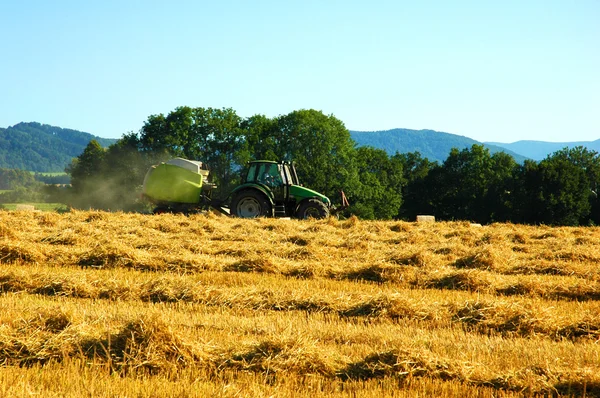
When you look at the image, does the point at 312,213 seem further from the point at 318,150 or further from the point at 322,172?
the point at 318,150

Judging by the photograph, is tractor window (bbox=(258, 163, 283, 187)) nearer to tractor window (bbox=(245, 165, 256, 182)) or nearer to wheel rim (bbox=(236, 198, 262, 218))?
tractor window (bbox=(245, 165, 256, 182))

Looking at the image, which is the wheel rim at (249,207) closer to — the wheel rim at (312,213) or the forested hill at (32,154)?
the wheel rim at (312,213)

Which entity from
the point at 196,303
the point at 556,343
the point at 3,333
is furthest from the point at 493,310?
the point at 3,333

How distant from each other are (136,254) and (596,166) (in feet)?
164

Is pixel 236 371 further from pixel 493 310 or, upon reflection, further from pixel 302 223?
pixel 302 223

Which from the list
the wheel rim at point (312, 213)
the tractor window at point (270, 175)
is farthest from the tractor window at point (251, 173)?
the wheel rim at point (312, 213)

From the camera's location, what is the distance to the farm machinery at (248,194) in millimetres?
19297

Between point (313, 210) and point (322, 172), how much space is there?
81.6 feet

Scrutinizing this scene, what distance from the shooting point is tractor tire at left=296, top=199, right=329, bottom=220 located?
1933 centimetres

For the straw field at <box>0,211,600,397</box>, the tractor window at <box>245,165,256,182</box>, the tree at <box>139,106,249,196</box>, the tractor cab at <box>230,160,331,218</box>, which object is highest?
the tree at <box>139,106,249,196</box>

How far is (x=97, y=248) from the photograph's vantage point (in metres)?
10.2

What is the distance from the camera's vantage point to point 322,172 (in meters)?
44.2

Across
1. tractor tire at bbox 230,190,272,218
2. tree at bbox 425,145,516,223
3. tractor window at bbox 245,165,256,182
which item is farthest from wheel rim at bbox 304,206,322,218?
tree at bbox 425,145,516,223

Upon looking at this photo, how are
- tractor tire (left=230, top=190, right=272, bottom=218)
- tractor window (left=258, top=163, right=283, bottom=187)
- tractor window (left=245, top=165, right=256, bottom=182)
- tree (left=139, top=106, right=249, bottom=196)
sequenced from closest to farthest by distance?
tractor tire (left=230, top=190, right=272, bottom=218) < tractor window (left=258, top=163, right=283, bottom=187) < tractor window (left=245, top=165, right=256, bottom=182) < tree (left=139, top=106, right=249, bottom=196)
